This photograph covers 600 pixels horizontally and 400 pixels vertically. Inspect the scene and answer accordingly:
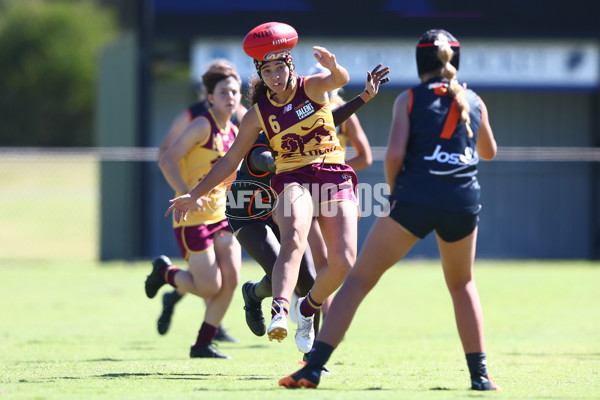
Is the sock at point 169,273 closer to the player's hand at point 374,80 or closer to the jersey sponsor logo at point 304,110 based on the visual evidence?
the jersey sponsor logo at point 304,110

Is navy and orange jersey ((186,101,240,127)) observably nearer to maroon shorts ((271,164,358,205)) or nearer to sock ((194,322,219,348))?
sock ((194,322,219,348))

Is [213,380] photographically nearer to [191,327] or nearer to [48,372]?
[48,372]

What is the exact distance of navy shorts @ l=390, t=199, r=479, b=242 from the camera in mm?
5348

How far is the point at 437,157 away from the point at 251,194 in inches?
73.4

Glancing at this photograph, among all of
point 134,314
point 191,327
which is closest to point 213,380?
point 191,327

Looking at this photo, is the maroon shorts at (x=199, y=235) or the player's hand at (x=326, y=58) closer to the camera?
the player's hand at (x=326, y=58)

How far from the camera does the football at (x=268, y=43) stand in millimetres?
6043

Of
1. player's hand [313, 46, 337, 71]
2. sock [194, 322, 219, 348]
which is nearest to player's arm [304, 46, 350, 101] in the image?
player's hand [313, 46, 337, 71]

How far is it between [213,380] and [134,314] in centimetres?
582

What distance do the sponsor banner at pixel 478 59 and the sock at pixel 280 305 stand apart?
1173 cm

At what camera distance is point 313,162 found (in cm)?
618

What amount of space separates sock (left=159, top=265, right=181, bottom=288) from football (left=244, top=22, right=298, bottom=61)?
2.67 meters

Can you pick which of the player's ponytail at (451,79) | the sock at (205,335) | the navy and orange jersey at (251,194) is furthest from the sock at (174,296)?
the player's ponytail at (451,79)

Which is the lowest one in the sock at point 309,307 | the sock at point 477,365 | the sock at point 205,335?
the sock at point 205,335
